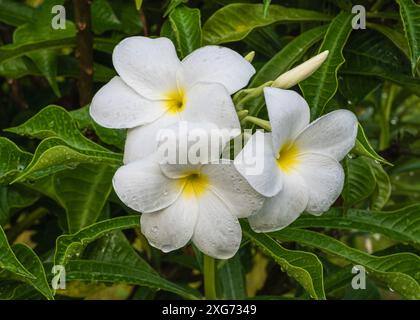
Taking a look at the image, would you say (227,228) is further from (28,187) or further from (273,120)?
(28,187)

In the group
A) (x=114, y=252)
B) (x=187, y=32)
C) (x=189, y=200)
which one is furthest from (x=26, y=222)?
(x=189, y=200)

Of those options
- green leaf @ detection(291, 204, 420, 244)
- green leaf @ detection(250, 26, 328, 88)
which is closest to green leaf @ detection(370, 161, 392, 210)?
green leaf @ detection(291, 204, 420, 244)

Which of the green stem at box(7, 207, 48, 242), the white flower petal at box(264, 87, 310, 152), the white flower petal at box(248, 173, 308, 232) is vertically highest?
the white flower petal at box(264, 87, 310, 152)

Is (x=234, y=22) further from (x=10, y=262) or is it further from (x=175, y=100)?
(x=10, y=262)

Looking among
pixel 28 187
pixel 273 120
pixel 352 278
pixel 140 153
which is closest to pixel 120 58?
pixel 140 153

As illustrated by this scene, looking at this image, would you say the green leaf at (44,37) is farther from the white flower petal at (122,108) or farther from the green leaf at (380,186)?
the green leaf at (380,186)

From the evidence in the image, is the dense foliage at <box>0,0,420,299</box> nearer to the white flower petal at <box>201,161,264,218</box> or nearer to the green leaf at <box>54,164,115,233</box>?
the green leaf at <box>54,164,115,233</box>

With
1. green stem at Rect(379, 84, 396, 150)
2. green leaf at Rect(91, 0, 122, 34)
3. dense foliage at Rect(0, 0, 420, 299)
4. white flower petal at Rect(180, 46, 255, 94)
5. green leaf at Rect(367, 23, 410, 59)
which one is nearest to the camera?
white flower petal at Rect(180, 46, 255, 94)
